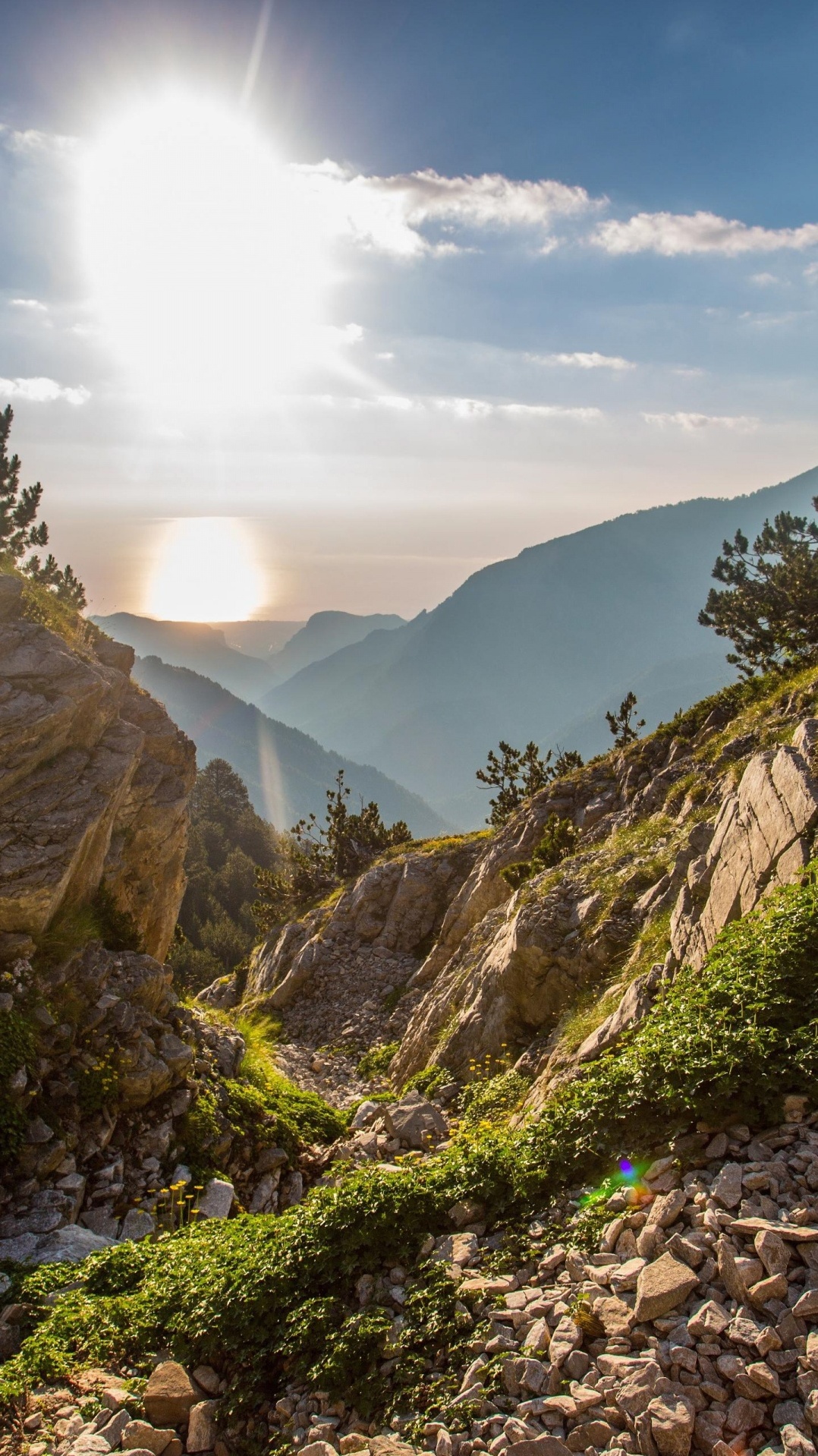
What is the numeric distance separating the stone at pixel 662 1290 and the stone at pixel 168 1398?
157 inches

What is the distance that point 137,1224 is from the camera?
1139 cm

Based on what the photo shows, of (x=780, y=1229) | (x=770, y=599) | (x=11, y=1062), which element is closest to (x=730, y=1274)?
(x=780, y=1229)

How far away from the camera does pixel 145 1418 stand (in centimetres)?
633

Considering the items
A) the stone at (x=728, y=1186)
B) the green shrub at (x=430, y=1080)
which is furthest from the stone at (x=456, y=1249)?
the green shrub at (x=430, y=1080)

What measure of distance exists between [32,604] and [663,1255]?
18486 millimetres

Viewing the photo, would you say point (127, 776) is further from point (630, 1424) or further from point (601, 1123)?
point (630, 1424)

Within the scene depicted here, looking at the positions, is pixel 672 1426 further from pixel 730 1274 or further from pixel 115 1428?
pixel 115 1428

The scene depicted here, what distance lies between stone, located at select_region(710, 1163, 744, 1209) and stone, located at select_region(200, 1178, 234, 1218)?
9012 mm

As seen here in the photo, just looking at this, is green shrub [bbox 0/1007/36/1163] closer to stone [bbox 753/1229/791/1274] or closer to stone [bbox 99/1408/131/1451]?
stone [bbox 99/1408/131/1451]

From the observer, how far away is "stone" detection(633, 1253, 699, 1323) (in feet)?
17.7

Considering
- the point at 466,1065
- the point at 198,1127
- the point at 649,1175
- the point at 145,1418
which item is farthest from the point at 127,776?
the point at 649,1175

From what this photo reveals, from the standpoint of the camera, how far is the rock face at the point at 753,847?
31.6 feet

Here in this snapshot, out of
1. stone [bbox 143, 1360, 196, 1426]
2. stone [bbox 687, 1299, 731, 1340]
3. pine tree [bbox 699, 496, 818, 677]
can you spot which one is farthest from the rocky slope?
pine tree [bbox 699, 496, 818, 677]

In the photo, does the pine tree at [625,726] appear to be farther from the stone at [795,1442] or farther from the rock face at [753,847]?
the stone at [795,1442]
